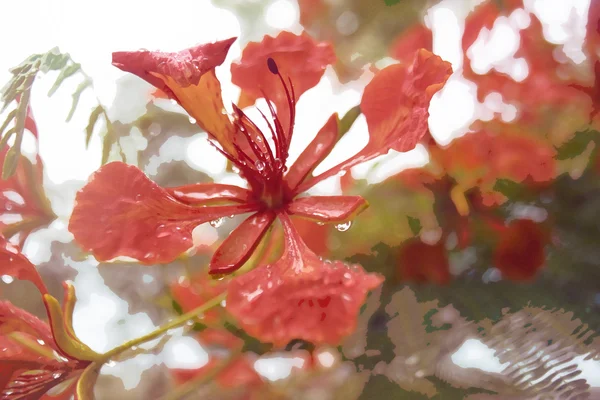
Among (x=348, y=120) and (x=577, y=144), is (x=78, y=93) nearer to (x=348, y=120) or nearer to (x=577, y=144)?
(x=348, y=120)

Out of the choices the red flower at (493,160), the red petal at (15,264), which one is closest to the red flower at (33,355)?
the red petal at (15,264)

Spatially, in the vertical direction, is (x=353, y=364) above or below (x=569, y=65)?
below

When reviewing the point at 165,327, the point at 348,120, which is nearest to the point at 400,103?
the point at 348,120

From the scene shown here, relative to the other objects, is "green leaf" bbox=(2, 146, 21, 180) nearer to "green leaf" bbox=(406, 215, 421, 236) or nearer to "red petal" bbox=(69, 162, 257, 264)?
"red petal" bbox=(69, 162, 257, 264)

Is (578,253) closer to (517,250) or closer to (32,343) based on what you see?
(517,250)

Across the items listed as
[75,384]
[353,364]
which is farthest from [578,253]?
[75,384]

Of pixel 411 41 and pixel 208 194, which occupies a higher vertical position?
pixel 411 41
